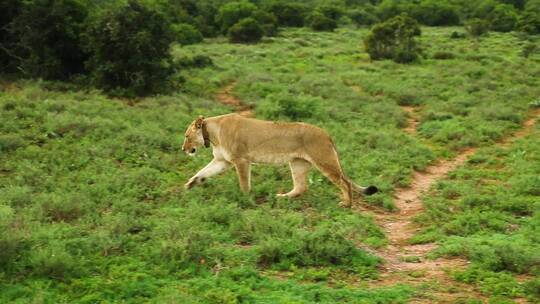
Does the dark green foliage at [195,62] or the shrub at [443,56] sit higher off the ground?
the dark green foliage at [195,62]

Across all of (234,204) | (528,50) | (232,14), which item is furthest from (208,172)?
(232,14)

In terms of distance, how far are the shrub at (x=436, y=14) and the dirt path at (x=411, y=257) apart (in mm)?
41219

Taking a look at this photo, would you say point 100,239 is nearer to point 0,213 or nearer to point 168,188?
point 0,213

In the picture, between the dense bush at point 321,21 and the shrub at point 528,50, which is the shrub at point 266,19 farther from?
the shrub at point 528,50

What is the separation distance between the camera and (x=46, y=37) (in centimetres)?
1931

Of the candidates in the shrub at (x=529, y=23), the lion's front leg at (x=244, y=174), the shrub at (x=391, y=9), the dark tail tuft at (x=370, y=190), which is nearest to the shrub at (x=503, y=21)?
the shrub at (x=529, y=23)

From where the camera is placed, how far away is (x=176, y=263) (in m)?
6.80

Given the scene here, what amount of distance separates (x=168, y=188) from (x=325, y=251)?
145 inches

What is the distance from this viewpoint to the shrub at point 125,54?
1841cm

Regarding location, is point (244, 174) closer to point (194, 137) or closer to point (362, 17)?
point (194, 137)

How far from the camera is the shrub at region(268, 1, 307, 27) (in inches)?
1821

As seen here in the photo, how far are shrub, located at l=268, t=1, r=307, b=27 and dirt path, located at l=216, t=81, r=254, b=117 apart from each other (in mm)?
25724

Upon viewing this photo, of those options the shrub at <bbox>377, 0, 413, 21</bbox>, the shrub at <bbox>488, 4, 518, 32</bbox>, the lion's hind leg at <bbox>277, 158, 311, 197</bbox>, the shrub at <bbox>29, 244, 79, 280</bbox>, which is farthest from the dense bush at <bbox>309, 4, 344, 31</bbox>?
the shrub at <bbox>29, 244, 79, 280</bbox>

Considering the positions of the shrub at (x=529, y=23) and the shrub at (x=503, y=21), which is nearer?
the shrub at (x=529, y=23)
